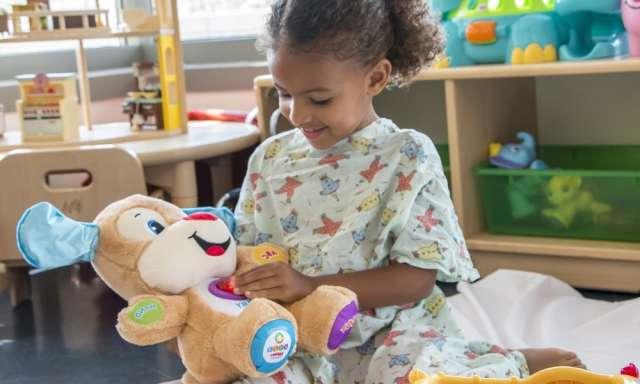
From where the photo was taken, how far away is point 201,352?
1091 millimetres

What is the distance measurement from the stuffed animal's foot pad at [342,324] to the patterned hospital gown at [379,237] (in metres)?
0.09

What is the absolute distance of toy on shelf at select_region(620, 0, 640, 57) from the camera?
1.87 metres

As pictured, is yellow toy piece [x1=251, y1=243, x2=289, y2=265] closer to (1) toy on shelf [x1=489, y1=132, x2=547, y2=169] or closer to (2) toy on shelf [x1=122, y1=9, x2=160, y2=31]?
(1) toy on shelf [x1=489, y1=132, x2=547, y2=169]

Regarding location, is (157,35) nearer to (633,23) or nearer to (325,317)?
(633,23)

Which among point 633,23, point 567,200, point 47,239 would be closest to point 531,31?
point 633,23

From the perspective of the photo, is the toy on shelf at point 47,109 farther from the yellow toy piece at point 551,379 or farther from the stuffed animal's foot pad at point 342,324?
the yellow toy piece at point 551,379

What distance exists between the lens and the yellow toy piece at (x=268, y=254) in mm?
1185

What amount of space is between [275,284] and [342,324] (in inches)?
3.6

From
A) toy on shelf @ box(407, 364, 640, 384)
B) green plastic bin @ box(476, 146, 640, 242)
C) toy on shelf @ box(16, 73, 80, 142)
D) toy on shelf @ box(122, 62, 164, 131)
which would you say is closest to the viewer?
toy on shelf @ box(407, 364, 640, 384)

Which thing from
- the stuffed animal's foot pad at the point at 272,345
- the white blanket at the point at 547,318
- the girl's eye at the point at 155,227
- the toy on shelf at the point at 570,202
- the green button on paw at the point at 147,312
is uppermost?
the girl's eye at the point at 155,227

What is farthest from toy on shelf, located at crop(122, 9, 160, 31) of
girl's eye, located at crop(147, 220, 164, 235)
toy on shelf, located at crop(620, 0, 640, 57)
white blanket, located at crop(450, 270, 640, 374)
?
girl's eye, located at crop(147, 220, 164, 235)

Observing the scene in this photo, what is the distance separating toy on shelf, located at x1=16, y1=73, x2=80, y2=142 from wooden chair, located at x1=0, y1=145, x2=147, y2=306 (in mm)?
312

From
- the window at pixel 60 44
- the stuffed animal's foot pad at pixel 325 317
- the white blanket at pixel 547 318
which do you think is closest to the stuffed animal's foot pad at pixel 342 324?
the stuffed animal's foot pad at pixel 325 317

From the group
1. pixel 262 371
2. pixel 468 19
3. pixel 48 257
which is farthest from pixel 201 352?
pixel 468 19
